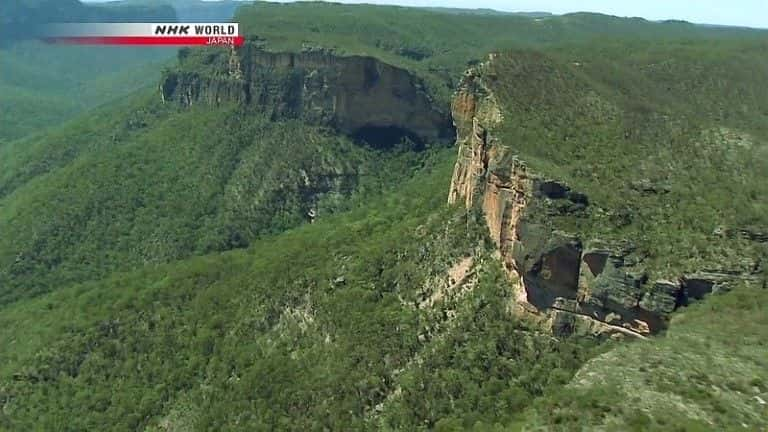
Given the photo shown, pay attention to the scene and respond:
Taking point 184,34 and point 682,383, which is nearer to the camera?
point 682,383

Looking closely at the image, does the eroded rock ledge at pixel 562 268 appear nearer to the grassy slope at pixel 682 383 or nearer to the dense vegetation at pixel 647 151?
the dense vegetation at pixel 647 151

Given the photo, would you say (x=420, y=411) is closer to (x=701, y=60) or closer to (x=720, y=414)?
(x=720, y=414)

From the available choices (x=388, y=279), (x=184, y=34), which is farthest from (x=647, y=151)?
(x=184, y=34)

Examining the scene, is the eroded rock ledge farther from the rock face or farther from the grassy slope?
the rock face

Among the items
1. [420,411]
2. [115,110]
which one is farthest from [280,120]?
[420,411]

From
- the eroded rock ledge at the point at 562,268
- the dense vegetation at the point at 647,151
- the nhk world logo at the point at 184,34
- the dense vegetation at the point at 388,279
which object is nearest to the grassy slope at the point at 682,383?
the dense vegetation at the point at 388,279

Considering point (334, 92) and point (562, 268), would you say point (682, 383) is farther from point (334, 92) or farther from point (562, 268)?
point (334, 92)
